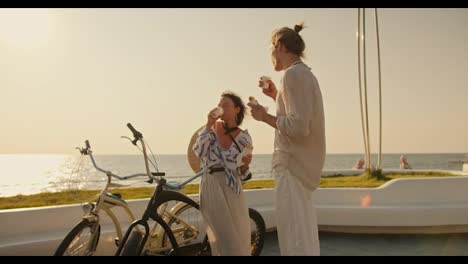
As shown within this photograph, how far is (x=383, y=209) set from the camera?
5.44 meters

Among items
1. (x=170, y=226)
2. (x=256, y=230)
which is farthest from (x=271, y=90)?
(x=256, y=230)

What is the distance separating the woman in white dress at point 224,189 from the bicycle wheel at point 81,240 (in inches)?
31.3

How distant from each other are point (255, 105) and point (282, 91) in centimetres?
14

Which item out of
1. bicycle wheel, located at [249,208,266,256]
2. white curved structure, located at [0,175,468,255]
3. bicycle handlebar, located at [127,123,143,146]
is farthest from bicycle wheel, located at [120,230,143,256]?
bicycle wheel, located at [249,208,266,256]

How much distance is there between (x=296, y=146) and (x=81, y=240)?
6.05ft

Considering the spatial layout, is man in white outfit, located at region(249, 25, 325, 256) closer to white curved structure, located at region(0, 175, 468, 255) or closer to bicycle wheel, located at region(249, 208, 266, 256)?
bicycle wheel, located at region(249, 208, 266, 256)

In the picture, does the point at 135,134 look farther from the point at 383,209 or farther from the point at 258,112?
the point at 383,209

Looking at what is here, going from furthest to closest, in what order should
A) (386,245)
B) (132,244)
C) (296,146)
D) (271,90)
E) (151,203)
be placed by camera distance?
(386,245) < (151,203) < (132,244) < (271,90) < (296,146)

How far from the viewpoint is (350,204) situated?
18.9ft

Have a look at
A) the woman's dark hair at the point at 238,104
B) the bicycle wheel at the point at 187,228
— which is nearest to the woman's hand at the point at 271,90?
the woman's dark hair at the point at 238,104

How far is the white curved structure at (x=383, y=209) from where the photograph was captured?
4632 mm
